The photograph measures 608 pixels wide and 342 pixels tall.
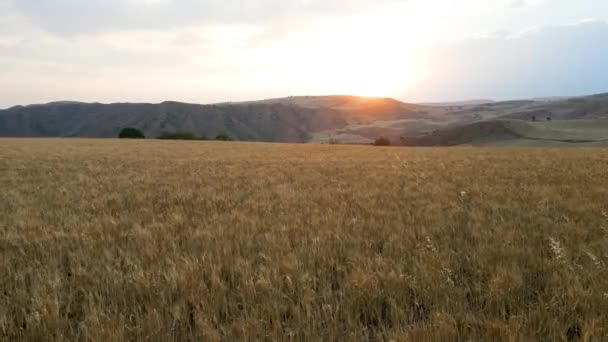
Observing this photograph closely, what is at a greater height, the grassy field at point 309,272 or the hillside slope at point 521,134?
the grassy field at point 309,272

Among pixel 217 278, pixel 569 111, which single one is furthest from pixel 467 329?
pixel 569 111

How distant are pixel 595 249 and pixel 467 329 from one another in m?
2.80

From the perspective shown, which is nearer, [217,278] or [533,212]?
[217,278]

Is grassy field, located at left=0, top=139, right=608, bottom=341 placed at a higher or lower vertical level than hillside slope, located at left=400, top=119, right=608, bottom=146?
higher

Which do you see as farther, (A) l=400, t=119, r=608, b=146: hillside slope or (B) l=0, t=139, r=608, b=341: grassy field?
(A) l=400, t=119, r=608, b=146: hillside slope

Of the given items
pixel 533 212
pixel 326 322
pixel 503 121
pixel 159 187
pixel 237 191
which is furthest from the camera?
pixel 503 121

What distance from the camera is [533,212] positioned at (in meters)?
6.82

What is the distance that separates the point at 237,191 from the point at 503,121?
105314 mm

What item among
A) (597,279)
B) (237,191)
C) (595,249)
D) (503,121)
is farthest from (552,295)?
(503,121)

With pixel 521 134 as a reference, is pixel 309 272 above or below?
above

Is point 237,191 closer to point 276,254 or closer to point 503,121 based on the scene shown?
point 276,254

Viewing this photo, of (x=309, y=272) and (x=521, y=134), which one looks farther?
(x=521, y=134)

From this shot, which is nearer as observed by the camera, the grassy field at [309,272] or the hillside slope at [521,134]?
the grassy field at [309,272]

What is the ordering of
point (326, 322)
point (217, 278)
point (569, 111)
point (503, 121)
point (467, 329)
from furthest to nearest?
point (569, 111) → point (503, 121) → point (217, 278) → point (326, 322) → point (467, 329)
